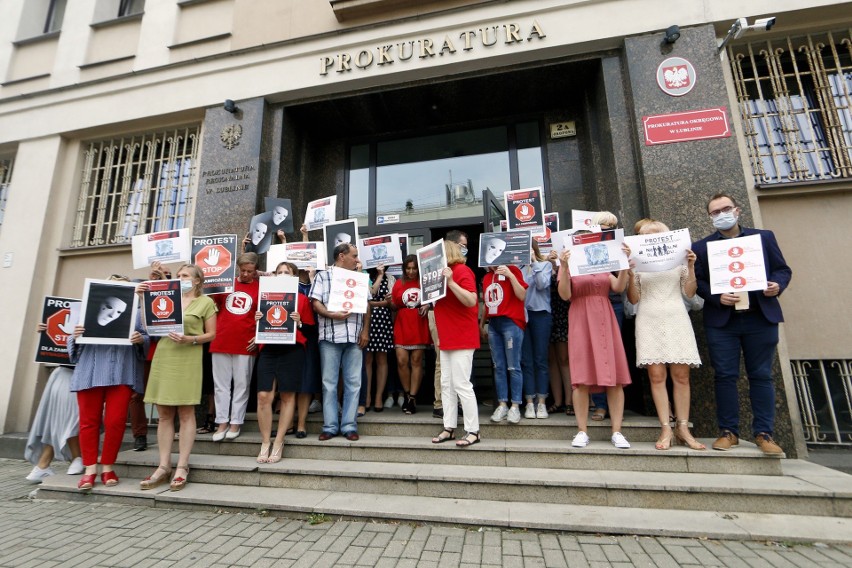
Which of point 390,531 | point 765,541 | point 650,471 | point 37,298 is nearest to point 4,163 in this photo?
point 37,298

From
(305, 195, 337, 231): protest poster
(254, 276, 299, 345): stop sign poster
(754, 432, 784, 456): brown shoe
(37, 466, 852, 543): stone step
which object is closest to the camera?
(37, 466, 852, 543): stone step

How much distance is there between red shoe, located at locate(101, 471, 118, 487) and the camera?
4.14 meters

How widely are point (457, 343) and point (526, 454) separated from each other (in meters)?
1.21

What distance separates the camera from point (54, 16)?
29.6 ft

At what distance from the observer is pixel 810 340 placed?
4.88 metres

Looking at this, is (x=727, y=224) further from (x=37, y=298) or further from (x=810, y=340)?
(x=37, y=298)

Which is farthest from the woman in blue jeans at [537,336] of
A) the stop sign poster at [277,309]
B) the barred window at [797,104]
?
the barred window at [797,104]

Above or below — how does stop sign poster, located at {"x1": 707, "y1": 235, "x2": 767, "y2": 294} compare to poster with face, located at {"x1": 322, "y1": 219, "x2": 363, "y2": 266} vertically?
below

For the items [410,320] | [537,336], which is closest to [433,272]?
[410,320]

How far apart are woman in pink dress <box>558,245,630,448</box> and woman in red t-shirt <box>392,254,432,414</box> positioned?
1.81m

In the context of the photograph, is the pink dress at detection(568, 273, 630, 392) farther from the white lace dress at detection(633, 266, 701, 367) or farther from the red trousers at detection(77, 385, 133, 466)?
the red trousers at detection(77, 385, 133, 466)

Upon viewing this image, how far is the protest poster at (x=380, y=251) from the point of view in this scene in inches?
218

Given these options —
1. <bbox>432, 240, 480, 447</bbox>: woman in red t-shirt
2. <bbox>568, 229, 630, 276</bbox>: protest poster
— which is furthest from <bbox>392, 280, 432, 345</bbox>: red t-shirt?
<bbox>568, 229, 630, 276</bbox>: protest poster

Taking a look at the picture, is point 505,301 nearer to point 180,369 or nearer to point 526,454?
point 526,454
